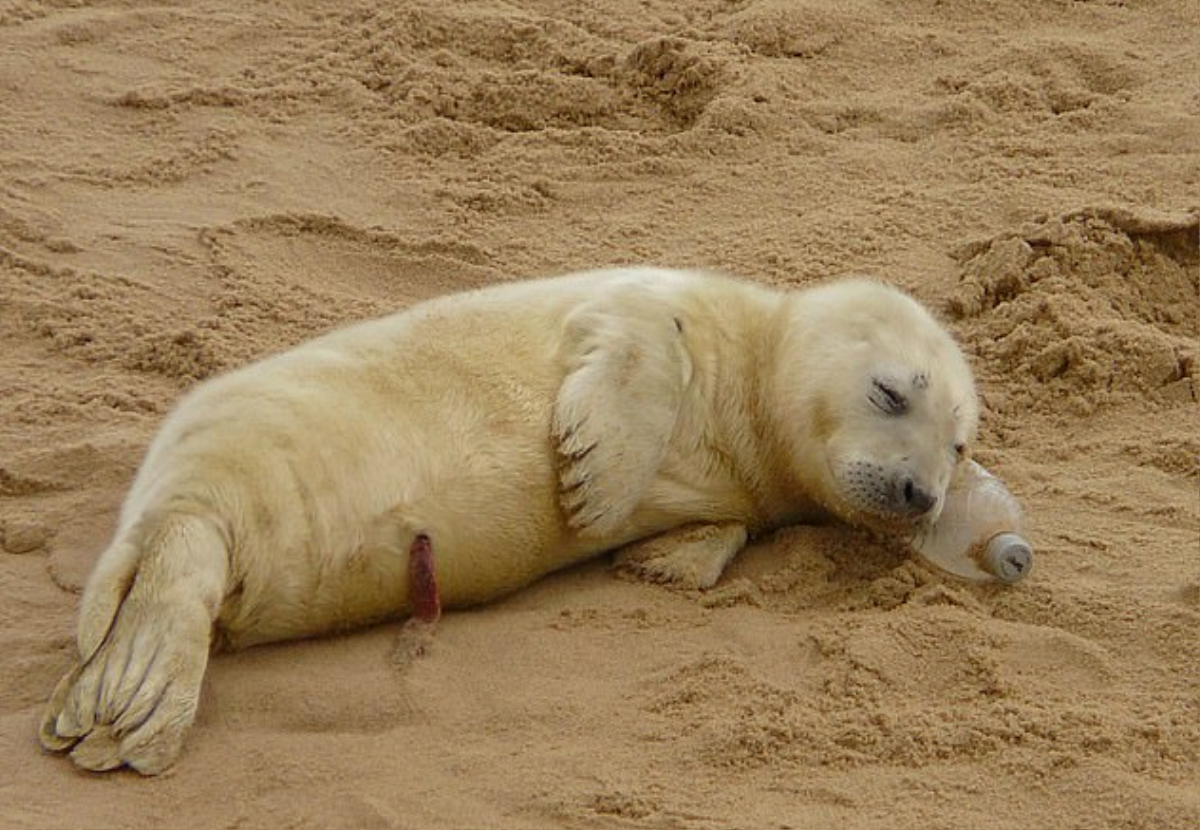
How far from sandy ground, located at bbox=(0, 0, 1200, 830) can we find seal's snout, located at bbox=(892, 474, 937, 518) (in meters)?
0.15

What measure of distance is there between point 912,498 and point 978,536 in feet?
0.57

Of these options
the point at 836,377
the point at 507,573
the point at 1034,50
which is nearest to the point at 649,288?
the point at 836,377

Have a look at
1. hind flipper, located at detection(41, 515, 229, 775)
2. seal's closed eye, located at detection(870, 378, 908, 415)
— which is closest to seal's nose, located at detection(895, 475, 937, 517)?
seal's closed eye, located at detection(870, 378, 908, 415)

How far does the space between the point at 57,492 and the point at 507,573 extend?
1.19 m

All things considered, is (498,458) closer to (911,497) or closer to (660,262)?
(911,497)

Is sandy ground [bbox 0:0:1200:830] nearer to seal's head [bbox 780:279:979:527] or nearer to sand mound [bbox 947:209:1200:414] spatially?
sand mound [bbox 947:209:1200:414]

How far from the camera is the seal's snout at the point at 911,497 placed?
4.66 m

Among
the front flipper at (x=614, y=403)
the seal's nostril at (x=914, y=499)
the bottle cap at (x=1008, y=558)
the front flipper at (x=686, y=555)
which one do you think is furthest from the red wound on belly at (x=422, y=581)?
the bottle cap at (x=1008, y=558)

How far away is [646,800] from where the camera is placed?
375 cm

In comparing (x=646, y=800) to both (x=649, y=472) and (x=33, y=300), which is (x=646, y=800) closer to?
(x=649, y=472)

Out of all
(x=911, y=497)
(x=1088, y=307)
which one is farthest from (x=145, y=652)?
(x=1088, y=307)

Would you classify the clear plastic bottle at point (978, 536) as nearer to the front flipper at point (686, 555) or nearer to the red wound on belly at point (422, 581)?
the front flipper at point (686, 555)

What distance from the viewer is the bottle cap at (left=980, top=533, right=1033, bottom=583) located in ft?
15.0

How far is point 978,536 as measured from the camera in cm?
465
